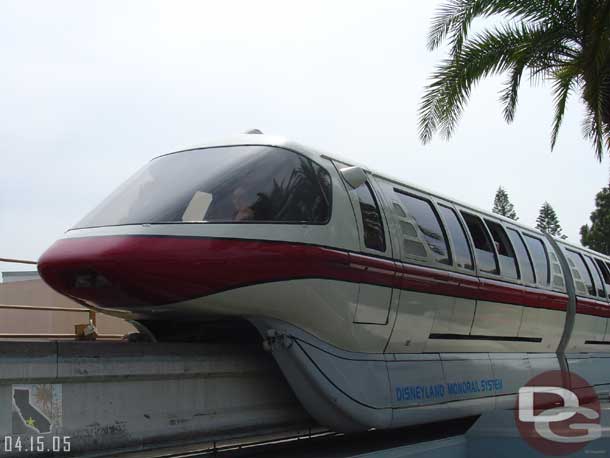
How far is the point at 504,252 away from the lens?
9.73 meters

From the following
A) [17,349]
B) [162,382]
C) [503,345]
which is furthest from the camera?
[503,345]

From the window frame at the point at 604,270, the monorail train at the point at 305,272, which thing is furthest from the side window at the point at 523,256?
the window frame at the point at 604,270

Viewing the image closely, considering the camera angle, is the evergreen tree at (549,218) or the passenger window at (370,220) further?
the evergreen tree at (549,218)

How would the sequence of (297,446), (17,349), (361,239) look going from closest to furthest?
(17,349)
(361,239)
(297,446)

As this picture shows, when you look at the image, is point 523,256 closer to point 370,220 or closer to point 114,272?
point 370,220

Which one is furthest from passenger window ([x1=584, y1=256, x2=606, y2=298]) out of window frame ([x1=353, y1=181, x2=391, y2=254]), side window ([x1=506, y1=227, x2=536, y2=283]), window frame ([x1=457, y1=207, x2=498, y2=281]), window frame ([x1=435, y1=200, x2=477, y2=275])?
window frame ([x1=353, y1=181, x2=391, y2=254])

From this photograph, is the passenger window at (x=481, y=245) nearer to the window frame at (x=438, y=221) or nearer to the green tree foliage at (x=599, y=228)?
the window frame at (x=438, y=221)

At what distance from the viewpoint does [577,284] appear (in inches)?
478

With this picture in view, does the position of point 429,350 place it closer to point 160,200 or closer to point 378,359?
point 378,359

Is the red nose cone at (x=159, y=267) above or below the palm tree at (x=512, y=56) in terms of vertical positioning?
below

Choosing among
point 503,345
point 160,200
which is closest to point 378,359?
point 160,200

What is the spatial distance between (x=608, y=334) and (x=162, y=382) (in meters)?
10.3

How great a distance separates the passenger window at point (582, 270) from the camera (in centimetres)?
1255

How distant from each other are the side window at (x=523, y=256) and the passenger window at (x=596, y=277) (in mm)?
3354
